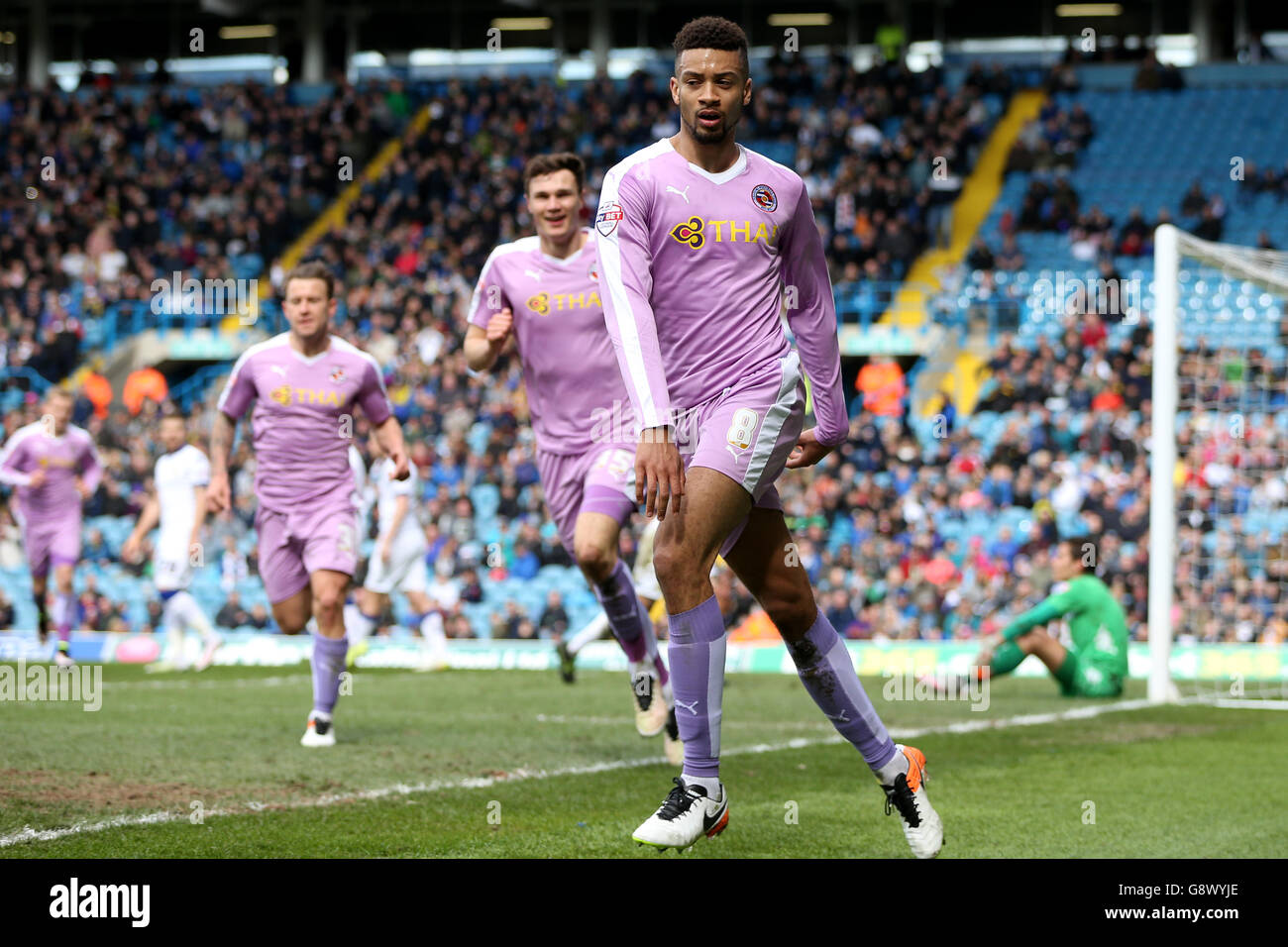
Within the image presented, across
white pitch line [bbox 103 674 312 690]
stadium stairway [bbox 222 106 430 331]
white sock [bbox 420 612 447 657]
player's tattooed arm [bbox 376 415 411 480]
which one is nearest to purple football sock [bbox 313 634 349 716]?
player's tattooed arm [bbox 376 415 411 480]

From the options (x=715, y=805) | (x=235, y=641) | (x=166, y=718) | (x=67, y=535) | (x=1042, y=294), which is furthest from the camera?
(x=1042, y=294)

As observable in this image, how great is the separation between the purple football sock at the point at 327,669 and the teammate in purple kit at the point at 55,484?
7.05 m

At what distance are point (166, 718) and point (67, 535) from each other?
6.37 metres

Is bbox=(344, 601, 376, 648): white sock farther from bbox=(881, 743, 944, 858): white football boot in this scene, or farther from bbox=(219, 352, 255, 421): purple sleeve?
bbox=(881, 743, 944, 858): white football boot

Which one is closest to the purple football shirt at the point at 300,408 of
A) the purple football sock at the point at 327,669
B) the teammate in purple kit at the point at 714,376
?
the purple football sock at the point at 327,669

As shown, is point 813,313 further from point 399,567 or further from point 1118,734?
point 399,567

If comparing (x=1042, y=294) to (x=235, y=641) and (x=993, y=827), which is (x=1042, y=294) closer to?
(x=235, y=641)

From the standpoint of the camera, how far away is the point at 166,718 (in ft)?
33.2

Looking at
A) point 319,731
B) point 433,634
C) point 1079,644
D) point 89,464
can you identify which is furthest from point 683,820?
point 89,464

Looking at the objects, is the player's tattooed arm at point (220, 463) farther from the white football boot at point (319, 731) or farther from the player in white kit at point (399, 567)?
A: the player in white kit at point (399, 567)

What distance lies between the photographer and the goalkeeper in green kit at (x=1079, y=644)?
1276cm

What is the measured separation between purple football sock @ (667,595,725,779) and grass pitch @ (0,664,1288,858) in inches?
24.1

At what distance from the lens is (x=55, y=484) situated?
15.6m

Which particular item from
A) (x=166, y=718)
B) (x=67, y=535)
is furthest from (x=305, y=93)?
(x=166, y=718)
